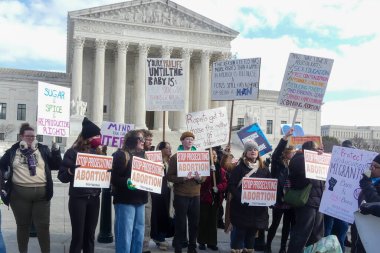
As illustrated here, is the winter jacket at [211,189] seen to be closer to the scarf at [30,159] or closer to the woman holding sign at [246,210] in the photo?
the woman holding sign at [246,210]

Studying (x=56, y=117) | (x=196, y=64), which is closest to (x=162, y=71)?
(x=56, y=117)

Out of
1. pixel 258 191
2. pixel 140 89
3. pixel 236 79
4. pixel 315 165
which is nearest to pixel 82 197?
pixel 258 191

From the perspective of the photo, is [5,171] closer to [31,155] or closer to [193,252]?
[31,155]

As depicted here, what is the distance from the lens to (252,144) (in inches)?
277

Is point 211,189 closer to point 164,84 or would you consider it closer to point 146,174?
point 146,174

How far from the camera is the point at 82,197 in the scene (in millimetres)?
6398

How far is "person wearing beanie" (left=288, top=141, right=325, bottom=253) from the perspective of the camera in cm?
693

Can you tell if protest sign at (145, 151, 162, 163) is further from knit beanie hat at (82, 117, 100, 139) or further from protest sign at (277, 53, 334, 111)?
protest sign at (277, 53, 334, 111)

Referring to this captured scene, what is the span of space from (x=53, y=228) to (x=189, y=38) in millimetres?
45511

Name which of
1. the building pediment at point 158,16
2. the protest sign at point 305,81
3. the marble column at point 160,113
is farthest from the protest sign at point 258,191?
the building pediment at point 158,16

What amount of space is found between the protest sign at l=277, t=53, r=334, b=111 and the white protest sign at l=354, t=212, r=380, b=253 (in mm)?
4716

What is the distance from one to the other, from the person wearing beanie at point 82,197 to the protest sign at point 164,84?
9.79 feet

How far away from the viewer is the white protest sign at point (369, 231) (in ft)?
15.0

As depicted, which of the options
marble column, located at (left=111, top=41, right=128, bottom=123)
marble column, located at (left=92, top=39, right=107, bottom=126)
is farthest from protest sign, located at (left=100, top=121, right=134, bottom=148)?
marble column, located at (left=111, top=41, right=128, bottom=123)
